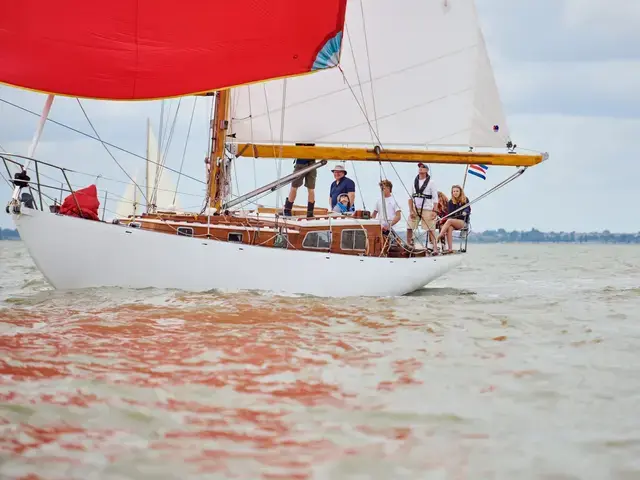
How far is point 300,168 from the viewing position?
55.9 feet

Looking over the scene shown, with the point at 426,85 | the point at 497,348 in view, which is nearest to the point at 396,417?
the point at 497,348

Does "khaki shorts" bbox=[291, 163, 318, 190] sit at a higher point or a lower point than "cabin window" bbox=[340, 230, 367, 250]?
higher

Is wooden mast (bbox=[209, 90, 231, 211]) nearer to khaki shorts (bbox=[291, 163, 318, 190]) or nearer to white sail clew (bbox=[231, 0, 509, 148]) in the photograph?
white sail clew (bbox=[231, 0, 509, 148])

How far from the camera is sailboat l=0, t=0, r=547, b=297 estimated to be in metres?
12.1

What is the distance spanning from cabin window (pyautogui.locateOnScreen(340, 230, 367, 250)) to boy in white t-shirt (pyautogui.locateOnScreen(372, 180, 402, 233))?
5.04 feet

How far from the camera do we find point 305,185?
17.4m

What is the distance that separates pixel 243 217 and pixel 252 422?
977 centimetres

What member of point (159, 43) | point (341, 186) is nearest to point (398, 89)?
point (341, 186)

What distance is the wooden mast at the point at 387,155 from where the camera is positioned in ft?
54.0

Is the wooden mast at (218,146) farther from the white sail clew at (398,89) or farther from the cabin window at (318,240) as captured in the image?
the cabin window at (318,240)

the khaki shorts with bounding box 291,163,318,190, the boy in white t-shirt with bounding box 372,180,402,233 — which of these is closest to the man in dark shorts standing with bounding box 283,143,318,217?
the khaki shorts with bounding box 291,163,318,190

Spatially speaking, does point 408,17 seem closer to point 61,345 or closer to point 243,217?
point 243,217

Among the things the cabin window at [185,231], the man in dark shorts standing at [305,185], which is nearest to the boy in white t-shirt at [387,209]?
the man in dark shorts standing at [305,185]

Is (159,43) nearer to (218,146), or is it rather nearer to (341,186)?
(218,146)
